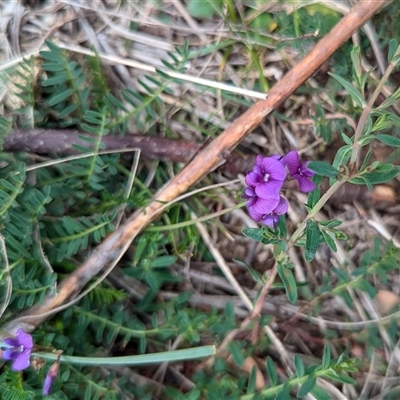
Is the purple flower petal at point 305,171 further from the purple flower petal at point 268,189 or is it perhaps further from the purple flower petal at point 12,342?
the purple flower petal at point 12,342

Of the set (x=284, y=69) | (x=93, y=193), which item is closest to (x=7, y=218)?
(x=93, y=193)

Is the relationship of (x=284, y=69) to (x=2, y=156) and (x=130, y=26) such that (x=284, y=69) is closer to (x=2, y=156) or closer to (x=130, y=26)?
(x=130, y=26)

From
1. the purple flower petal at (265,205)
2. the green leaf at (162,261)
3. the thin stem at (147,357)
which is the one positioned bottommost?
the thin stem at (147,357)

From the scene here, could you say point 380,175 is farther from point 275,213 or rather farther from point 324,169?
point 275,213

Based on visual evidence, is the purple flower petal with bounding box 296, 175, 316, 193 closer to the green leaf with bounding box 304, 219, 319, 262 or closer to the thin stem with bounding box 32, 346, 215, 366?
the green leaf with bounding box 304, 219, 319, 262

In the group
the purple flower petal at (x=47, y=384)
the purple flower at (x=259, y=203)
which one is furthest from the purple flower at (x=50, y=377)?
the purple flower at (x=259, y=203)

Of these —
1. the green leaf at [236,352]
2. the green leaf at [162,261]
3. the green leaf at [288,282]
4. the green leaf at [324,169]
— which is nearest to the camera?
the green leaf at [324,169]

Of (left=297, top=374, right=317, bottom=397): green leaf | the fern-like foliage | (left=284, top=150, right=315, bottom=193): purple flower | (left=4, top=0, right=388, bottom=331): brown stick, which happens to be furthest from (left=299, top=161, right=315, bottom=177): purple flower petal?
the fern-like foliage
